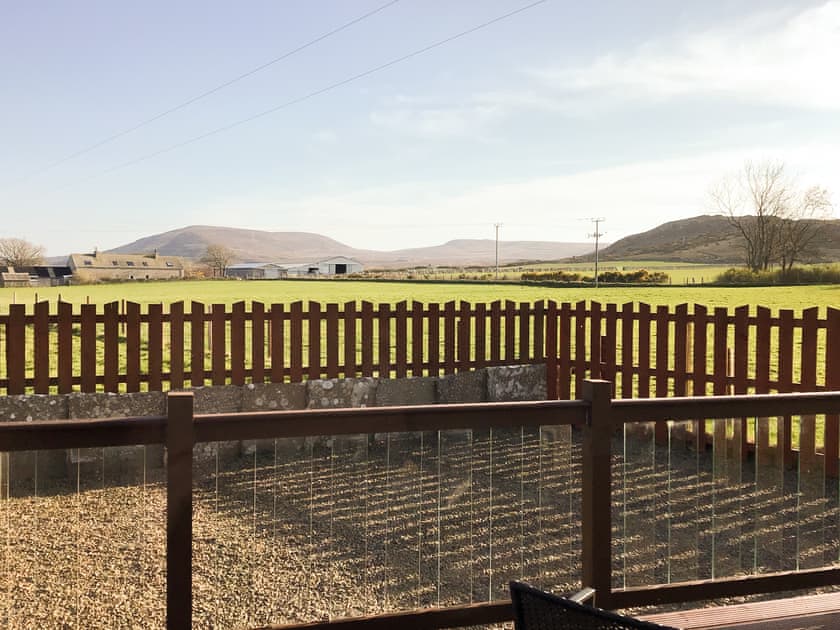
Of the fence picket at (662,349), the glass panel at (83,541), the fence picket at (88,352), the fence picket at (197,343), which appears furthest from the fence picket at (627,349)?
the fence picket at (88,352)

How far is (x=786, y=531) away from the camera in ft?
12.1

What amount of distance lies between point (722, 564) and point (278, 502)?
2058 millimetres

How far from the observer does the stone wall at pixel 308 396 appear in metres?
7.12

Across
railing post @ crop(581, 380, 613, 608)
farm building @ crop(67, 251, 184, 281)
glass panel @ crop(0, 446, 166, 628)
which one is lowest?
glass panel @ crop(0, 446, 166, 628)

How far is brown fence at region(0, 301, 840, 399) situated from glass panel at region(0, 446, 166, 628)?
355 centimetres

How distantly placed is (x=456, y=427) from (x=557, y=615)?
3.49ft

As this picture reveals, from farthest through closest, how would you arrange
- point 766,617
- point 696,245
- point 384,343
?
point 696,245 → point 384,343 → point 766,617

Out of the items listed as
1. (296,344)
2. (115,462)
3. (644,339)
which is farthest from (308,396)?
(115,462)

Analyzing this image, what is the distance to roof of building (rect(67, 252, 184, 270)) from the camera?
113 m

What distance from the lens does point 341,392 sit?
26.7ft

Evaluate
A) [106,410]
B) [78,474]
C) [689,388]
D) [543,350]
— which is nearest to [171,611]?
[78,474]

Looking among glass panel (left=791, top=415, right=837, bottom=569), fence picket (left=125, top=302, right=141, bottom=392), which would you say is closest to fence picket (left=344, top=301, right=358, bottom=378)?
fence picket (left=125, top=302, right=141, bottom=392)

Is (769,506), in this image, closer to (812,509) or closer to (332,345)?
(812,509)

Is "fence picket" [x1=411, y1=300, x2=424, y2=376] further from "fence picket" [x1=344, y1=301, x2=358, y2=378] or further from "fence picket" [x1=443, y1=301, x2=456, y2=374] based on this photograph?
"fence picket" [x1=344, y1=301, x2=358, y2=378]
